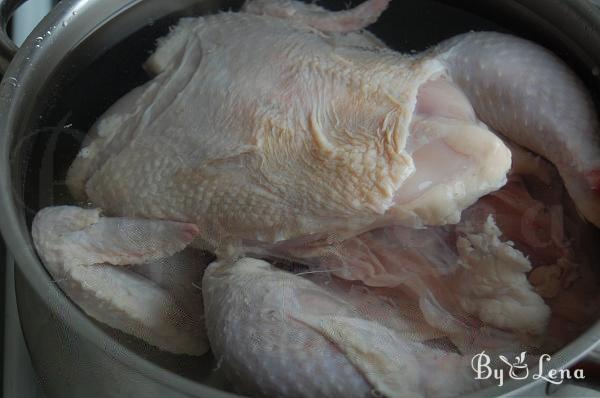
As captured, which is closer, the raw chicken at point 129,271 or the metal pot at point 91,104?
the metal pot at point 91,104

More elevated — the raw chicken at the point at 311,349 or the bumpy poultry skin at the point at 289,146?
the bumpy poultry skin at the point at 289,146

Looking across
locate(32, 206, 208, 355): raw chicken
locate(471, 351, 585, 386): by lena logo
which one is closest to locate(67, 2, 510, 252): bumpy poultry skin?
locate(32, 206, 208, 355): raw chicken

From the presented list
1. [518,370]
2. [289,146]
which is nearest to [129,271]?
[289,146]

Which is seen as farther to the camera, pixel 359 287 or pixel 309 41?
pixel 309 41

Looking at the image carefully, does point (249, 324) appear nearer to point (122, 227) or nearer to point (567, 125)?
point (122, 227)

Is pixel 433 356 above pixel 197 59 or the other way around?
the other way around

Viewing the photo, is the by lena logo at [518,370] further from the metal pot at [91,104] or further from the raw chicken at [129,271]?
the raw chicken at [129,271]

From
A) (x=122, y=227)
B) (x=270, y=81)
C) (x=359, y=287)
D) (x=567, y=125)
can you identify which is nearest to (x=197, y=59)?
(x=270, y=81)

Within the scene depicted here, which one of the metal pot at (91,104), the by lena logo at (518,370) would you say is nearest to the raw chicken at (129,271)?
the metal pot at (91,104)
